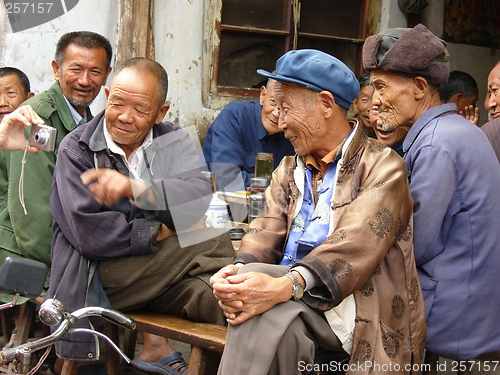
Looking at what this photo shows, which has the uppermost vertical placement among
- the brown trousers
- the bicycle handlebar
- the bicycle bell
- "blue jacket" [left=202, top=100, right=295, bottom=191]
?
"blue jacket" [left=202, top=100, right=295, bottom=191]

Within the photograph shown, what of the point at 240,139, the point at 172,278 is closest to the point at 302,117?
the point at 172,278

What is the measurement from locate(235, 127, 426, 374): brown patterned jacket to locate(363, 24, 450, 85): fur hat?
0.49m

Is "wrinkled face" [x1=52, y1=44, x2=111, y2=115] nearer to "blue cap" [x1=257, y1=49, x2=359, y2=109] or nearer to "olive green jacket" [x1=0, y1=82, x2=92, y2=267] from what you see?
"olive green jacket" [x1=0, y1=82, x2=92, y2=267]

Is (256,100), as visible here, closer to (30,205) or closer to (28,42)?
(28,42)

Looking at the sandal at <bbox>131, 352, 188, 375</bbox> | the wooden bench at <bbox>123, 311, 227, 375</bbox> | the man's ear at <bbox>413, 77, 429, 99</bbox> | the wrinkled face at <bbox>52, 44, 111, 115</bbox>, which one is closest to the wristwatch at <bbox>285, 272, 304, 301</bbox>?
the wooden bench at <bbox>123, 311, 227, 375</bbox>

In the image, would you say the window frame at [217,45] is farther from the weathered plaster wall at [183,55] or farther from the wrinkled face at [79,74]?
the wrinkled face at [79,74]

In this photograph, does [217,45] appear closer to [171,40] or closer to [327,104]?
[171,40]

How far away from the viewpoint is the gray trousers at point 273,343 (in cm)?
195

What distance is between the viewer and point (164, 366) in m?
2.87

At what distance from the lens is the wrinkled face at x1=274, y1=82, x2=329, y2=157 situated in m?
2.43

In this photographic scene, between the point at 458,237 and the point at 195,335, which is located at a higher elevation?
the point at 458,237

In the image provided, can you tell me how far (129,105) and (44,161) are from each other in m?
0.67

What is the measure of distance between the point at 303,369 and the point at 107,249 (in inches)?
42.3

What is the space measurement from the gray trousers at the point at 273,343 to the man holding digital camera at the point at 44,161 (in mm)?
1281
